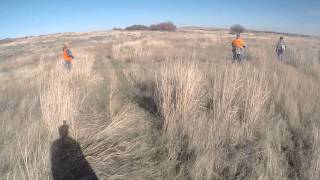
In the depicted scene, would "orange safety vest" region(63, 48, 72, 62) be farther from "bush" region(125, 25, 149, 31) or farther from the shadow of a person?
"bush" region(125, 25, 149, 31)

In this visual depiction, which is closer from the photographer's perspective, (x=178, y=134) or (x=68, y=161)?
(x=68, y=161)

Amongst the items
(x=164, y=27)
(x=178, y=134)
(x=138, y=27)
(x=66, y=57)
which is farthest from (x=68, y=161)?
(x=138, y=27)

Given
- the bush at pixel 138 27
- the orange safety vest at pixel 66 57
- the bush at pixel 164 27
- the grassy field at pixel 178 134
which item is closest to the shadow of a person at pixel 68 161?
the grassy field at pixel 178 134

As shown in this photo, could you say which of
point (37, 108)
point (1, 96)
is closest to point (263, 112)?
point (37, 108)

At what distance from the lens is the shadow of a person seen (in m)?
3.10

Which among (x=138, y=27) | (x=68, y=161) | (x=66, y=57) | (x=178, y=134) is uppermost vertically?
(x=138, y=27)

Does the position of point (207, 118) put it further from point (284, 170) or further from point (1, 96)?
point (1, 96)

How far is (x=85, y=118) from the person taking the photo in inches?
181

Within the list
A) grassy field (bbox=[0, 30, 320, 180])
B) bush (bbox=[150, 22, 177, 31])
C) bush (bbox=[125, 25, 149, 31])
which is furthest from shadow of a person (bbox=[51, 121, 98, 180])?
bush (bbox=[125, 25, 149, 31])

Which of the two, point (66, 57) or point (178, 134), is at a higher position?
point (66, 57)

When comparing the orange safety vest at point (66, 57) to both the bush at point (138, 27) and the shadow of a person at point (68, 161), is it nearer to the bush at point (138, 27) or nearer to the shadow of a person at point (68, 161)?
the shadow of a person at point (68, 161)

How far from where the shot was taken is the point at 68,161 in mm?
3309

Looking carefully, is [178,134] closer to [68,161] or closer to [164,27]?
[68,161]

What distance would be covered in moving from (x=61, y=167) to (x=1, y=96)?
14.8ft
